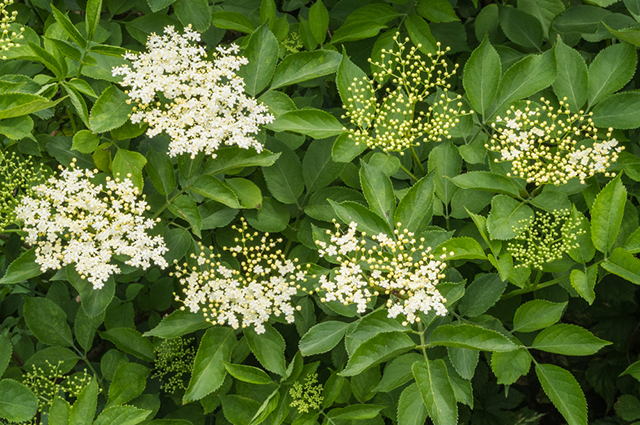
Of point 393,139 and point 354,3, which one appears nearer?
point 393,139

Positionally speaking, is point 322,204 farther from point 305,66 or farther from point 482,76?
point 482,76

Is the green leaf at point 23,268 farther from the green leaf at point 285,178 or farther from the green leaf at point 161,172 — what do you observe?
the green leaf at point 285,178

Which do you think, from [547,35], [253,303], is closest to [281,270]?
[253,303]

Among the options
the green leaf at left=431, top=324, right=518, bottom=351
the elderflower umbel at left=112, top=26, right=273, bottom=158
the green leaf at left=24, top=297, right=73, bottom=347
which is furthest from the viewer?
the green leaf at left=24, top=297, right=73, bottom=347

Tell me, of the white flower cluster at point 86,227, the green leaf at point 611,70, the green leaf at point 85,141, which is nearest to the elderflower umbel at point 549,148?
the green leaf at point 611,70

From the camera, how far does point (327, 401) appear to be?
226 centimetres

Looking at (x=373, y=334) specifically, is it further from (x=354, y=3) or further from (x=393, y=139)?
(x=354, y=3)

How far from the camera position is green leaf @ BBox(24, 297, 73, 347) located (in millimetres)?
2527

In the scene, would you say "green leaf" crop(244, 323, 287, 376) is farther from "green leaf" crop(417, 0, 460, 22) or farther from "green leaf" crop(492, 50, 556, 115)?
"green leaf" crop(417, 0, 460, 22)

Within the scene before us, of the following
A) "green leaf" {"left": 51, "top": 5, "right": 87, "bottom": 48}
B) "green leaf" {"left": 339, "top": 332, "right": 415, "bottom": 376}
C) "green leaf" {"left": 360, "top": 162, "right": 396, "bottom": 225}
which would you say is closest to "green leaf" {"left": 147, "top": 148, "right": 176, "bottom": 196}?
"green leaf" {"left": 51, "top": 5, "right": 87, "bottom": 48}

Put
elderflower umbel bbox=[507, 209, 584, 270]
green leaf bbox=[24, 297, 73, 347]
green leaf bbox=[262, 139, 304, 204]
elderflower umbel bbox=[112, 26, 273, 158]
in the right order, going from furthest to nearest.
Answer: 1. green leaf bbox=[24, 297, 73, 347]
2. green leaf bbox=[262, 139, 304, 204]
3. elderflower umbel bbox=[112, 26, 273, 158]
4. elderflower umbel bbox=[507, 209, 584, 270]

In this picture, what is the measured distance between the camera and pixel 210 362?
2.16 metres

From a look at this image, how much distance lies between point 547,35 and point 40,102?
2323 millimetres

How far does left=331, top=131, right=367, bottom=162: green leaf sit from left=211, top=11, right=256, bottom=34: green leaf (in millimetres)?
824
